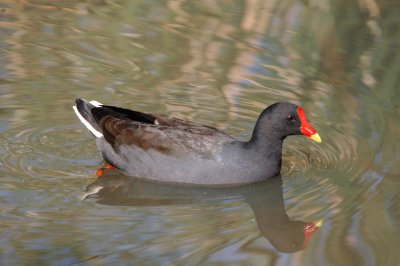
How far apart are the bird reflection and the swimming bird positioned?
7 cm

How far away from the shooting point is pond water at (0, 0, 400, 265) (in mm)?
6461

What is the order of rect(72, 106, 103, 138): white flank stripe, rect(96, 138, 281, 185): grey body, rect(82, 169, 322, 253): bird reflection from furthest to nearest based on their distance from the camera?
rect(72, 106, 103, 138): white flank stripe, rect(96, 138, 281, 185): grey body, rect(82, 169, 322, 253): bird reflection

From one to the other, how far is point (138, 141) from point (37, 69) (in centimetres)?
235

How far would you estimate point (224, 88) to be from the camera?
31.2 feet

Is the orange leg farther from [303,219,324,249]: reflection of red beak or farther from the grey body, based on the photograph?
[303,219,324,249]: reflection of red beak

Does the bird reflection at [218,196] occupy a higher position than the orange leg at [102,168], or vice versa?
the bird reflection at [218,196]

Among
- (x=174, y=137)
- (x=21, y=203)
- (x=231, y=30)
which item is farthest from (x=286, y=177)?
(x=231, y=30)

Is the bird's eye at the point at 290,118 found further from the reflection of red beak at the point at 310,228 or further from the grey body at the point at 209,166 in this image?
the reflection of red beak at the point at 310,228

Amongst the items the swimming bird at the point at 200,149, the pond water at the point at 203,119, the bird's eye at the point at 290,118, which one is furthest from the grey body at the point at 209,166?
the bird's eye at the point at 290,118

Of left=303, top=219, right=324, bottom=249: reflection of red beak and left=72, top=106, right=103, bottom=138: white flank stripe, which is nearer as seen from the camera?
left=303, top=219, right=324, bottom=249: reflection of red beak

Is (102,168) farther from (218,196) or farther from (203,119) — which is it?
(203,119)

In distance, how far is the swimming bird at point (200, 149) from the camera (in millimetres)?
7629

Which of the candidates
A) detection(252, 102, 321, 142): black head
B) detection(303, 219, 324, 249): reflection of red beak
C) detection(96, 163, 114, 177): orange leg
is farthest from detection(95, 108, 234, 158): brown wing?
detection(303, 219, 324, 249): reflection of red beak

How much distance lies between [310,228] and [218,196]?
3.10 feet
